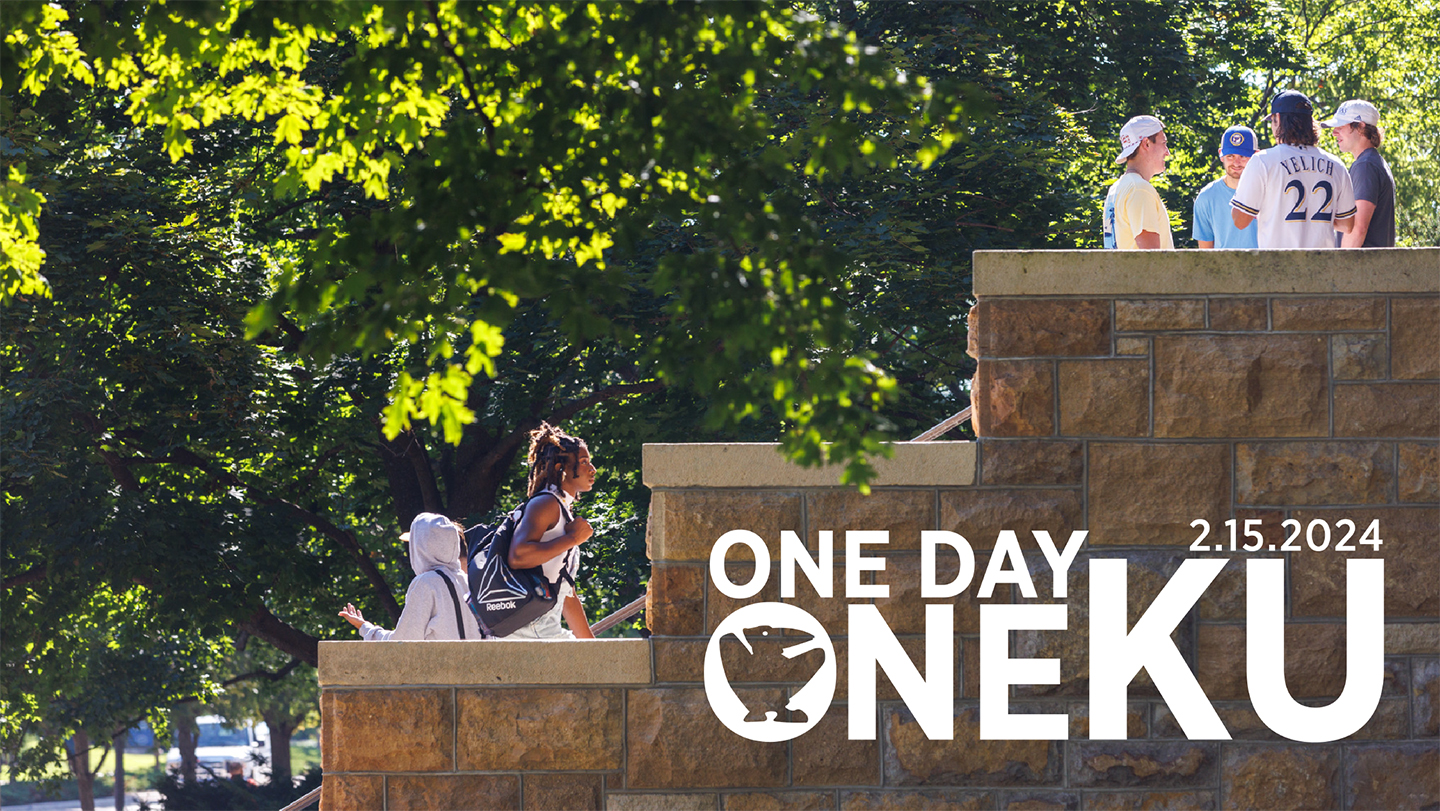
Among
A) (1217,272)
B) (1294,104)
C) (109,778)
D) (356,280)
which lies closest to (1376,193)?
(1294,104)

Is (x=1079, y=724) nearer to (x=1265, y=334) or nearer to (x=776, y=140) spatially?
(x=1265, y=334)

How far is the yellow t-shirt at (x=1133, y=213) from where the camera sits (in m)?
6.10

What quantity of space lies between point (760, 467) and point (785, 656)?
0.66 meters

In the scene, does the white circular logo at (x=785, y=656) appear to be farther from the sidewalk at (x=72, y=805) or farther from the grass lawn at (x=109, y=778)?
the sidewalk at (x=72, y=805)

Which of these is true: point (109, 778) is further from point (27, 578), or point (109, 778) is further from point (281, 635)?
point (281, 635)

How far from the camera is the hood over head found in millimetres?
5859

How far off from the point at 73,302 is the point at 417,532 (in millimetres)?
7239

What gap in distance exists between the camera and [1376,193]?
6.16 m

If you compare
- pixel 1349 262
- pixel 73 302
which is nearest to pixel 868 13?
pixel 73 302

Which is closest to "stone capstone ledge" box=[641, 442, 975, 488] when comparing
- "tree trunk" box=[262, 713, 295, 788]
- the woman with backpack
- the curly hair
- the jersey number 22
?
the woman with backpack

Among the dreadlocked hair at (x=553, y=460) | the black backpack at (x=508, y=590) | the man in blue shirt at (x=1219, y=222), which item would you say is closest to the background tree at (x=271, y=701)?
the black backpack at (x=508, y=590)

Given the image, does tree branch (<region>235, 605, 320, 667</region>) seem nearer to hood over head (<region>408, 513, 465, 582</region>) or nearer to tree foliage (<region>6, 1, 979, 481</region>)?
hood over head (<region>408, 513, 465, 582</region>)

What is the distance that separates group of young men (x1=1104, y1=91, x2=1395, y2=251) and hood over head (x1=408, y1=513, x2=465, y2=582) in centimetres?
297

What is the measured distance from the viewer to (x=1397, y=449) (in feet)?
16.8
